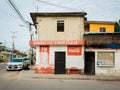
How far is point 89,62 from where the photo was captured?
86.1ft

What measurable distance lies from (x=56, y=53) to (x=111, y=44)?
19.0 ft

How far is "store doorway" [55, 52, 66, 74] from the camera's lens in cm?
2459

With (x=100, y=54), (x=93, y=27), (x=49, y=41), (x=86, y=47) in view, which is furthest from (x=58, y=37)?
(x=93, y=27)

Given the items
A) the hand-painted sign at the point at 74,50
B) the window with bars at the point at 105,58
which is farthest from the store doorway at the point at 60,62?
the window with bars at the point at 105,58

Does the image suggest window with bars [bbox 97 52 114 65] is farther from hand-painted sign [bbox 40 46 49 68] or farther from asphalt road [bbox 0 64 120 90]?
asphalt road [bbox 0 64 120 90]

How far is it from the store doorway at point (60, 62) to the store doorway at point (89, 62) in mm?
2807

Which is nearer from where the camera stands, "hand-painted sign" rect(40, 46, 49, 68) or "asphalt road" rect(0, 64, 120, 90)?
"asphalt road" rect(0, 64, 120, 90)

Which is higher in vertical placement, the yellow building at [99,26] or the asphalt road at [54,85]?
the yellow building at [99,26]

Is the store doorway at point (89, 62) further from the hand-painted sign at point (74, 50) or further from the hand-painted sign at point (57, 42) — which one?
the hand-painted sign at point (57, 42)

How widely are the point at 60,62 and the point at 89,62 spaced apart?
3.60 metres

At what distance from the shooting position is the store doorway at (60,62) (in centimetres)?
2459

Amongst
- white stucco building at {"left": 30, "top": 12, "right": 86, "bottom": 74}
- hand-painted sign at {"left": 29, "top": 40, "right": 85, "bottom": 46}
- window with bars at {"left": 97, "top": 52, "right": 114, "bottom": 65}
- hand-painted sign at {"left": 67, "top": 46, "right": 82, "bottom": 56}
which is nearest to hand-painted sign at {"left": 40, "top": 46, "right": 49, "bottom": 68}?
white stucco building at {"left": 30, "top": 12, "right": 86, "bottom": 74}

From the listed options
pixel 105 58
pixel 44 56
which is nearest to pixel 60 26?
pixel 44 56

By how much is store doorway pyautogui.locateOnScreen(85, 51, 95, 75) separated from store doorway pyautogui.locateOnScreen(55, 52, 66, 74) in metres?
2.81
